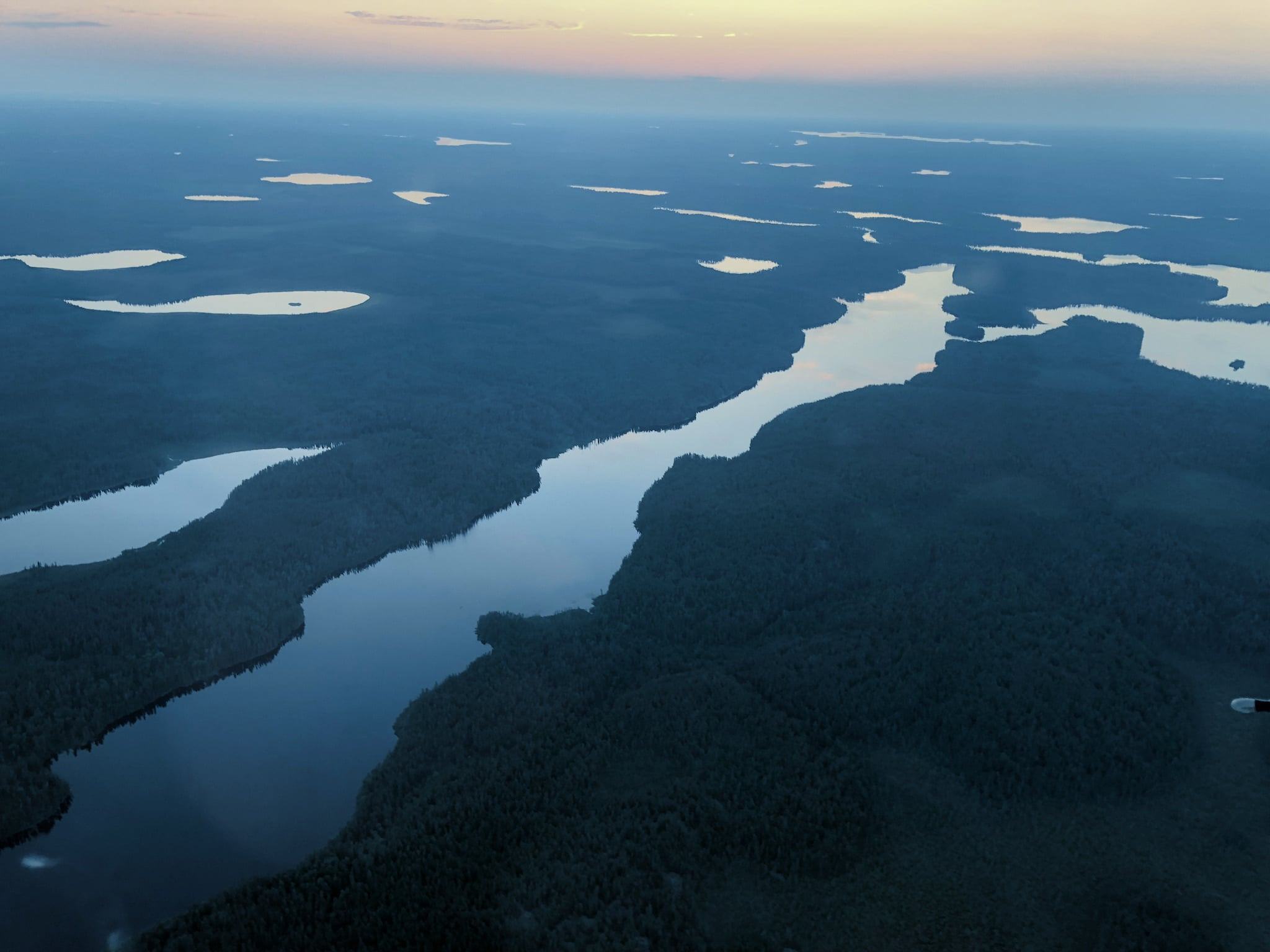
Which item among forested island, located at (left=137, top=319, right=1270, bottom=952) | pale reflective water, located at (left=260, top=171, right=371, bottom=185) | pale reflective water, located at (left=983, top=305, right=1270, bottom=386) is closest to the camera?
forested island, located at (left=137, top=319, right=1270, bottom=952)

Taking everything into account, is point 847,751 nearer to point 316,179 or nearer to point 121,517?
point 121,517

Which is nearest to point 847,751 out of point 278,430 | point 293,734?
point 293,734

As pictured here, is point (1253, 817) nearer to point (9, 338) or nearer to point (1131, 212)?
point (9, 338)

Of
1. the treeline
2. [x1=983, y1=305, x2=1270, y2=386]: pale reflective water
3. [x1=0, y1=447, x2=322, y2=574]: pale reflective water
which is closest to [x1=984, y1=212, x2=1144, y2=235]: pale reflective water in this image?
[x1=983, y1=305, x2=1270, y2=386]: pale reflective water

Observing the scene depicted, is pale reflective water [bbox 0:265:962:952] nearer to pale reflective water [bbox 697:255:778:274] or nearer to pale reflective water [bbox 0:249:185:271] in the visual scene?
pale reflective water [bbox 697:255:778:274]

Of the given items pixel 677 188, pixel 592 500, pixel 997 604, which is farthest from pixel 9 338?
pixel 677 188

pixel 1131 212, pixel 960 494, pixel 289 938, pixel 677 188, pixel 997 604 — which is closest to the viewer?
pixel 289 938
